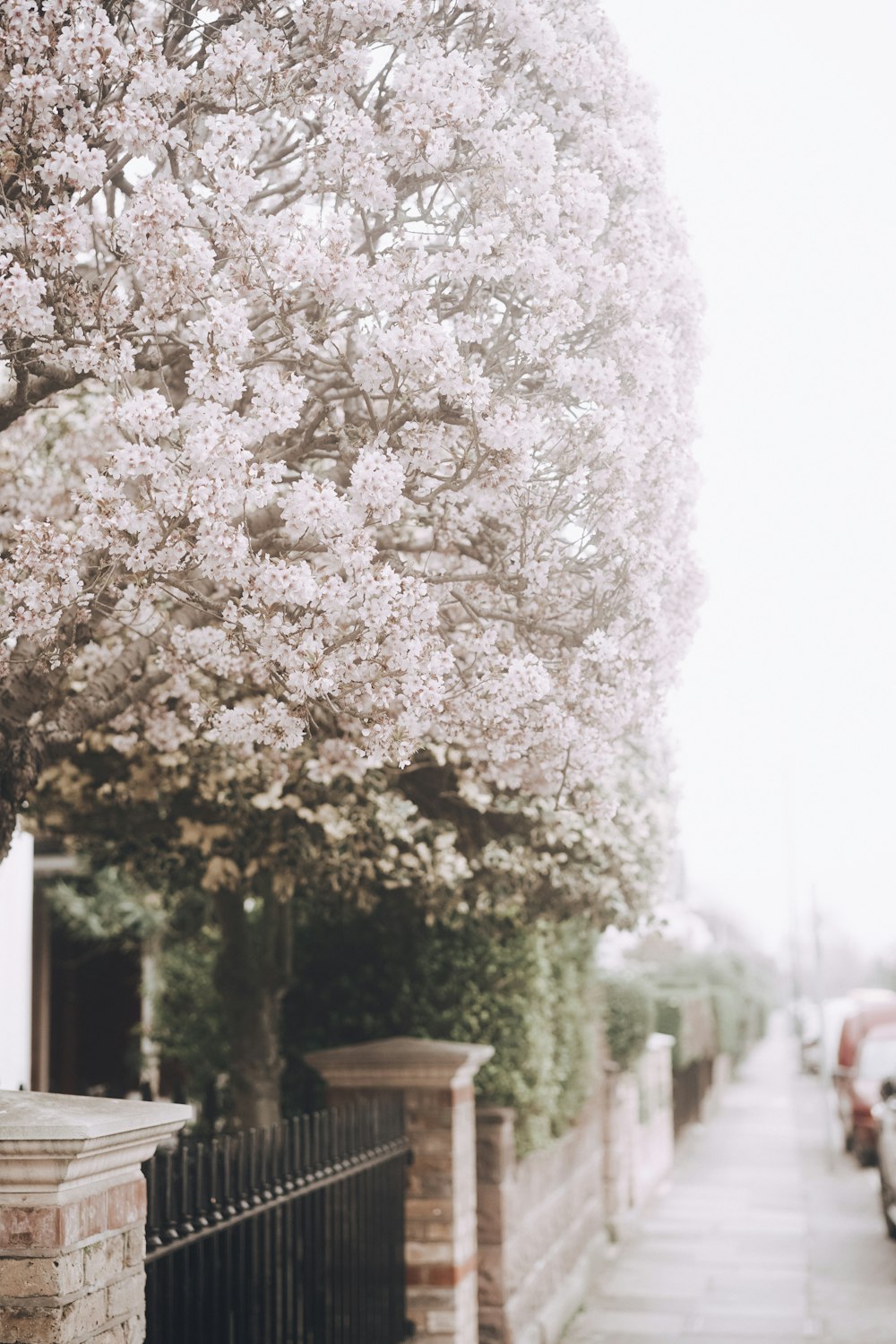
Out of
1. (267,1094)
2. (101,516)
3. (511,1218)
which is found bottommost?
(511,1218)

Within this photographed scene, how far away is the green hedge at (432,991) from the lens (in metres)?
8.76

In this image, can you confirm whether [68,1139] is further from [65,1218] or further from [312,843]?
[312,843]

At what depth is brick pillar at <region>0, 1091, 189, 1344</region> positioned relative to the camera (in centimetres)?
348

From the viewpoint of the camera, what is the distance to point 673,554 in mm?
5188

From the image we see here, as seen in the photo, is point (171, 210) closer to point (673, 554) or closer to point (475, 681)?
point (475, 681)

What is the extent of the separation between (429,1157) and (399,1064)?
0.46 metres

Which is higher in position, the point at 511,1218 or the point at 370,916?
the point at 370,916

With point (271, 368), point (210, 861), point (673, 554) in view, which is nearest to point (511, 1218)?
point (210, 861)

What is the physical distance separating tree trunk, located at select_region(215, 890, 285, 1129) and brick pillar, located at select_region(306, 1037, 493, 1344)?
1231 millimetres

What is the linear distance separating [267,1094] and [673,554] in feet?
15.5

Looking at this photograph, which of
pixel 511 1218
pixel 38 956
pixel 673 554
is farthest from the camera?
pixel 38 956

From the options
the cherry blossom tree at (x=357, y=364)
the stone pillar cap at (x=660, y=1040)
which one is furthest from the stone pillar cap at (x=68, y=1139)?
the stone pillar cap at (x=660, y=1040)

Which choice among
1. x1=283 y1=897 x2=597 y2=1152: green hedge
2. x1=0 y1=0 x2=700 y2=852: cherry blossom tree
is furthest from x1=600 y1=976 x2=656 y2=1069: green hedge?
x1=0 y1=0 x2=700 y2=852: cherry blossom tree

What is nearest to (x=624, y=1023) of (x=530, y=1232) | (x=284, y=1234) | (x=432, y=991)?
(x=530, y=1232)
